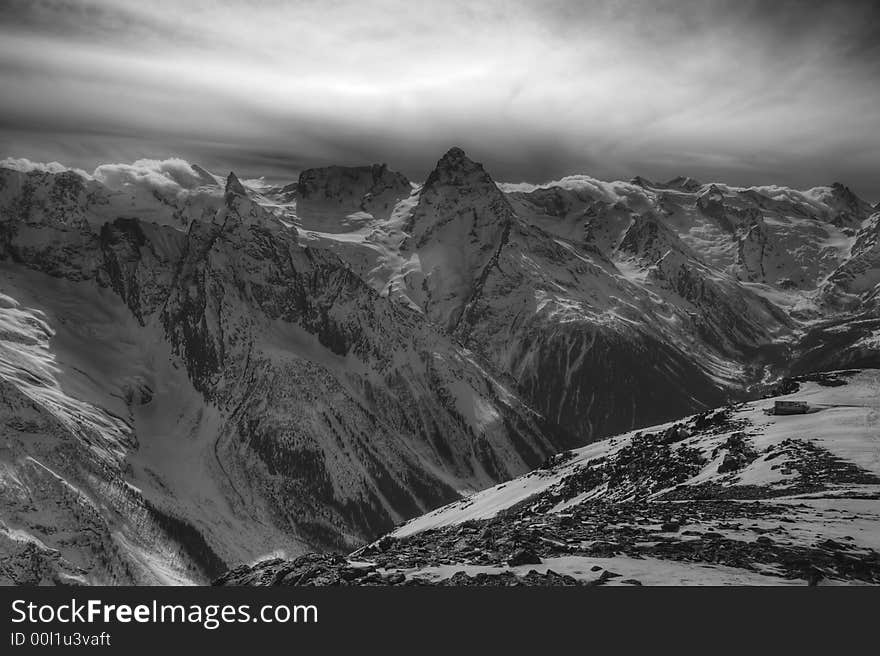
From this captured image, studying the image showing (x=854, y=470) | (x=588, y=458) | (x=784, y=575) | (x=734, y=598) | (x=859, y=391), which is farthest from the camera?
(x=588, y=458)

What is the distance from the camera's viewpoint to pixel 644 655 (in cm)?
4338

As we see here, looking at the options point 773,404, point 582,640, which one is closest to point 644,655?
point 582,640

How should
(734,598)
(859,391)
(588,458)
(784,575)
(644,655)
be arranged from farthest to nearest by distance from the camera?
(588,458) < (859,391) < (784,575) < (734,598) < (644,655)

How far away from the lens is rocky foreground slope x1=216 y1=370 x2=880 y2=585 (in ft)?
186

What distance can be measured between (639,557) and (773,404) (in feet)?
287

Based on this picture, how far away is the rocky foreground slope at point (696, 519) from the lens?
56.8 metres

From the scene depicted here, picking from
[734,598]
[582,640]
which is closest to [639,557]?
[734,598]

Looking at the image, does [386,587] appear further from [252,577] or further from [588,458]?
[588,458]

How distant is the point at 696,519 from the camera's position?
253 feet

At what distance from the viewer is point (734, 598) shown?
48281mm

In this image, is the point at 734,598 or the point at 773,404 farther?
the point at 773,404

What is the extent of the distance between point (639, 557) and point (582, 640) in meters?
17.1

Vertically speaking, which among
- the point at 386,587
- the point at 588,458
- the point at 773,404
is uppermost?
the point at 386,587

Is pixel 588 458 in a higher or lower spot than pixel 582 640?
lower
